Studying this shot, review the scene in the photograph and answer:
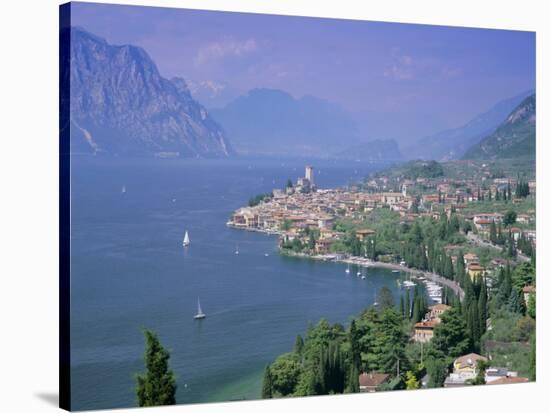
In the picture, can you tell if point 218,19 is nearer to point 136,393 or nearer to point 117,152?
point 117,152

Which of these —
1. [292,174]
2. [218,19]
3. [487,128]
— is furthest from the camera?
[487,128]

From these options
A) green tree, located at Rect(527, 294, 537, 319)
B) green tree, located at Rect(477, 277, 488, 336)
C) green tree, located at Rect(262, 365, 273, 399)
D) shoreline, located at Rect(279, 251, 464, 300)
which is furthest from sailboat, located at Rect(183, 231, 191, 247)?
green tree, located at Rect(527, 294, 537, 319)

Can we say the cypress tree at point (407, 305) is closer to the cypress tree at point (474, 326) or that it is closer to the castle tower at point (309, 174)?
the cypress tree at point (474, 326)

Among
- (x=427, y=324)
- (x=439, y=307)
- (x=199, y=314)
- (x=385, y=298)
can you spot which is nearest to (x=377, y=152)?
(x=385, y=298)

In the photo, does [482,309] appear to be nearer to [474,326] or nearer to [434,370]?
[474,326]

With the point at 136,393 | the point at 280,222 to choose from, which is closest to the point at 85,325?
the point at 136,393

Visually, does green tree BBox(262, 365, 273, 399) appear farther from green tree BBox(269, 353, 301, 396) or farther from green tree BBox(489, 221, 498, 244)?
green tree BBox(489, 221, 498, 244)
